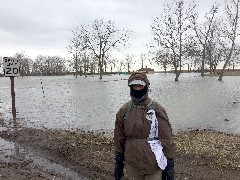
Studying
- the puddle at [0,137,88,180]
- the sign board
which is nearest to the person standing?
the puddle at [0,137,88,180]

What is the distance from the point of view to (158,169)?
405 cm

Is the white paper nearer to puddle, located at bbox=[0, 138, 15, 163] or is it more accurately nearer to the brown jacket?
the brown jacket

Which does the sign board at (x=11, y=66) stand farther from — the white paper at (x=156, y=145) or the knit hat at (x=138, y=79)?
the white paper at (x=156, y=145)

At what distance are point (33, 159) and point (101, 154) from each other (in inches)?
62.0

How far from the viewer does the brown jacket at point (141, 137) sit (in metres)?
3.94

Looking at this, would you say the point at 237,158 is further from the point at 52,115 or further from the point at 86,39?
the point at 86,39

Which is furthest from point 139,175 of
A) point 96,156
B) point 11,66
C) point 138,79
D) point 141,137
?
point 11,66

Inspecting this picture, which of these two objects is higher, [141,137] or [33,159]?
[141,137]

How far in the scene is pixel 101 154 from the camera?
8.18 m

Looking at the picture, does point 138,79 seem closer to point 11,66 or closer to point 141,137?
point 141,137

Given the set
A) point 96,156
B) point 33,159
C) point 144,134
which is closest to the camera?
point 144,134

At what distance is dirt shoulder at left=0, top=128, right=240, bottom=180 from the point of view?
22.5ft

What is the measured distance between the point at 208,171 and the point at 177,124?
7316 mm

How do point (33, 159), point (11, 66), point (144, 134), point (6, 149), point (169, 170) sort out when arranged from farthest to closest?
1. point (11, 66)
2. point (6, 149)
3. point (33, 159)
4. point (169, 170)
5. point (144, 134)
